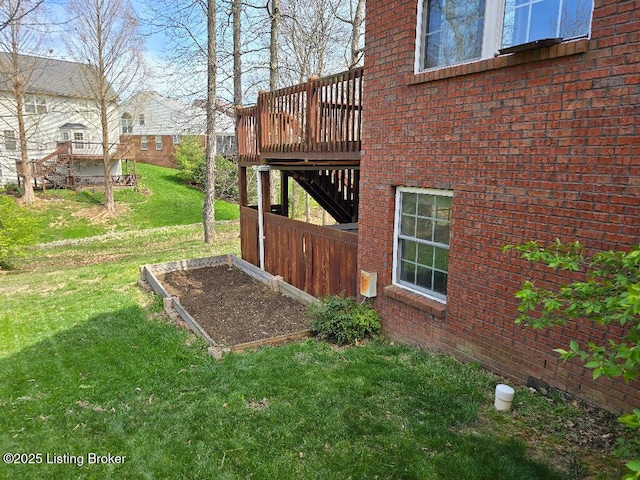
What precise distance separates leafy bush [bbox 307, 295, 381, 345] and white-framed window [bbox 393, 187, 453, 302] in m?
0.68

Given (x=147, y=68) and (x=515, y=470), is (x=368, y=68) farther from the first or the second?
(x=147, y=68)

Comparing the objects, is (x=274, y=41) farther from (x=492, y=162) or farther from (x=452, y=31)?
(x=492, y=162)

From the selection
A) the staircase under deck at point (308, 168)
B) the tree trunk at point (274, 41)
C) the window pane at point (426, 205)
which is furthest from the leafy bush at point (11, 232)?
the window pane at point (426, 205)

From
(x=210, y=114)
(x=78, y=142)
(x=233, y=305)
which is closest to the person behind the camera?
(x=233, y=305)

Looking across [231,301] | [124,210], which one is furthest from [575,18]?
[124,210]

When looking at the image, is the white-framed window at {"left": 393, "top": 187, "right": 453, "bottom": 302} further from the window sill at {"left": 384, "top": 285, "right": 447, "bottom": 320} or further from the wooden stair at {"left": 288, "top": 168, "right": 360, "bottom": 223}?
the wooden stair at {"left": 288, "top": 168, "right": 360, "bottom": 223}

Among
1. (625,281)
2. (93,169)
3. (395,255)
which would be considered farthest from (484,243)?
(93,169)

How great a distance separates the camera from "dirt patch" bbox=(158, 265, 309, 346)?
23.2ft

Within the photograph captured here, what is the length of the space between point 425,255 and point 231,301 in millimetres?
4438

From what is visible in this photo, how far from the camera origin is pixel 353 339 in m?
6.14

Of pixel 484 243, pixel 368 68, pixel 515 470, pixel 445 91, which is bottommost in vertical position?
pixel 515 470

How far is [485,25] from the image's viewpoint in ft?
14.8

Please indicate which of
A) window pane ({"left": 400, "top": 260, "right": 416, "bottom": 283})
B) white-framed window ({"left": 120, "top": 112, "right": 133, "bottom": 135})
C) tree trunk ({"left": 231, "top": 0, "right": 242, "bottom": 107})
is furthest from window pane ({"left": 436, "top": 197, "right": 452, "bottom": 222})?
white-framed window ({"left": 120, "top": 112, "right": 133, "bottom": 135})

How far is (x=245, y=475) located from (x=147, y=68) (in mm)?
25202
